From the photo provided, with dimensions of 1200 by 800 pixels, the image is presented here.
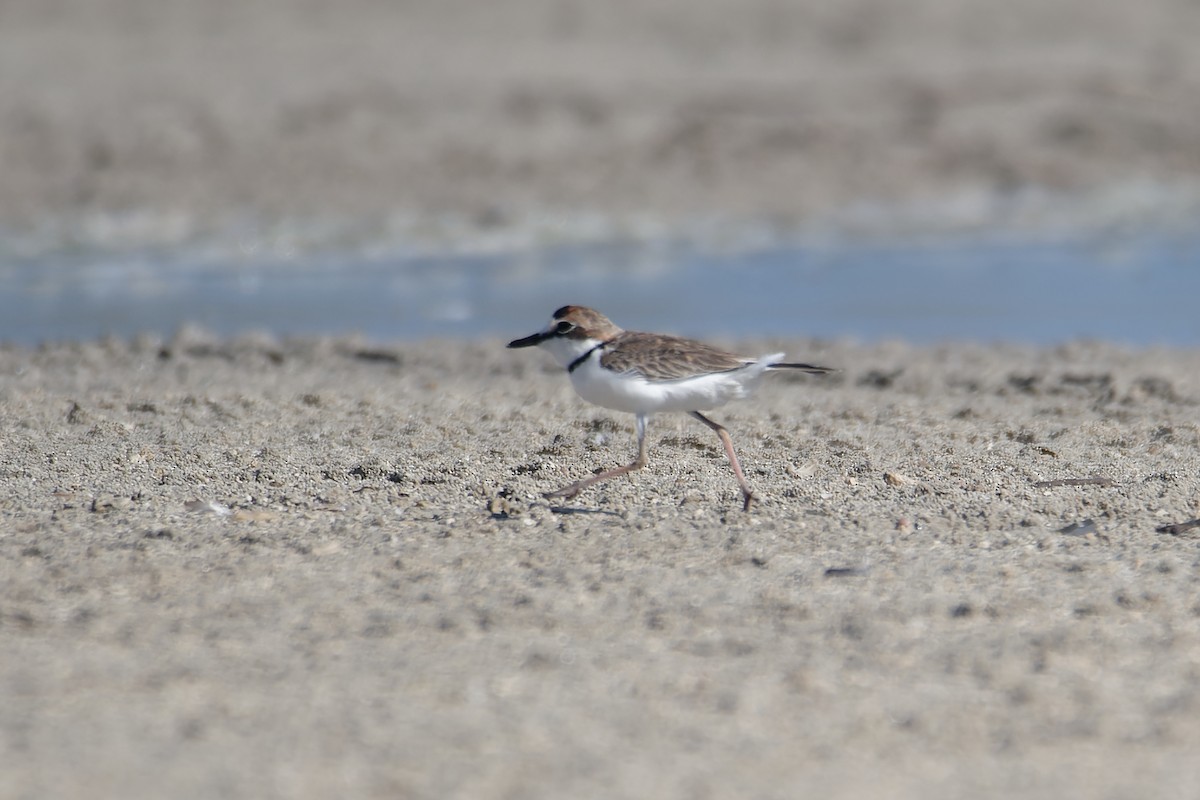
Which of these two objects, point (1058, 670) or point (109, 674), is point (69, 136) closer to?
point (109, 674)

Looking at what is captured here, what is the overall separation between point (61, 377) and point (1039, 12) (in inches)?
672

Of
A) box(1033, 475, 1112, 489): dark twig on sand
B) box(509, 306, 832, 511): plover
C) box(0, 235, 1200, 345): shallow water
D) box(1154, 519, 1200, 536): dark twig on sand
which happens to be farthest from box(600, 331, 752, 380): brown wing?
box(0, 235, 1200, 345): shallow water

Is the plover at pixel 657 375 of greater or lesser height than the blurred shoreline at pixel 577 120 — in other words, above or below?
below

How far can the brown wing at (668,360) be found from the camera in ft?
18.6

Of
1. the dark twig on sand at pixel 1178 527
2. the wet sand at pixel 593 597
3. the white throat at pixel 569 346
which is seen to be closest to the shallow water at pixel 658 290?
the wet sand at pixel 593 597

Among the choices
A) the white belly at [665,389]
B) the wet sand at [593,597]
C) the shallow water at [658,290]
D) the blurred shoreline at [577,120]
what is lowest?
the wet sand at [593,597]

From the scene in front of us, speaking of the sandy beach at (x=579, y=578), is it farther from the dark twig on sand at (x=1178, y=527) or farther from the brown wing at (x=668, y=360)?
the brown wing at (x=668, y=360)

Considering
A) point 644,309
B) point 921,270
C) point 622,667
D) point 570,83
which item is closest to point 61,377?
point 644,309

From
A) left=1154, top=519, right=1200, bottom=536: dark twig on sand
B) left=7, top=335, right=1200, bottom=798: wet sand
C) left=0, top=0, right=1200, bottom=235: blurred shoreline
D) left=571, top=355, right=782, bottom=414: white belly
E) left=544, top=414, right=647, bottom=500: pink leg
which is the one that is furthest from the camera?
left=0, top=0, right=1200, bottom=235: blurred shoreline

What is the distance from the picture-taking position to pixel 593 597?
15.6 ft

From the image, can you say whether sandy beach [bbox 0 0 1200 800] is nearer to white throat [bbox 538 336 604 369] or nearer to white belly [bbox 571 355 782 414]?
white belly [bbox 571 355 782 414]

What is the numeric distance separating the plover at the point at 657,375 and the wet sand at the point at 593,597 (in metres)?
0.38

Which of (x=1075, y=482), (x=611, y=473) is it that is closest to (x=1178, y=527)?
(x=1075, y=482)

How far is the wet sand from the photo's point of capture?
3.68 metres
